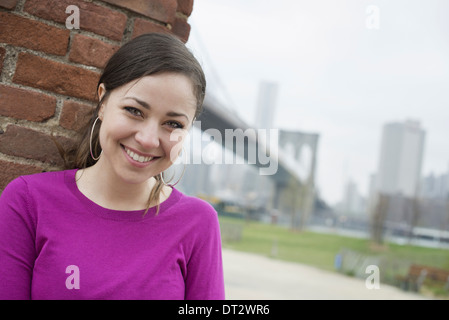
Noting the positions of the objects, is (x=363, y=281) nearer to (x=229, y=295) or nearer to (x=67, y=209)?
(x=229, y=295)

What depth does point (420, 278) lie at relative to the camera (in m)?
9.57

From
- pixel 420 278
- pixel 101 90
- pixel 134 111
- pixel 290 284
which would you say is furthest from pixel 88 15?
pixel 420 278

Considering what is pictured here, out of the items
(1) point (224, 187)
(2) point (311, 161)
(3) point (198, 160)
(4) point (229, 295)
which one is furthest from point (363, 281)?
(1) point (224, 187)

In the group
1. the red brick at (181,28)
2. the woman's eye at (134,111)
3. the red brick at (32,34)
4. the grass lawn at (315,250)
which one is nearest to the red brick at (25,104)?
the red brick at (32,34)

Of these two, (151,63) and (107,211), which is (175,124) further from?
(107,211)

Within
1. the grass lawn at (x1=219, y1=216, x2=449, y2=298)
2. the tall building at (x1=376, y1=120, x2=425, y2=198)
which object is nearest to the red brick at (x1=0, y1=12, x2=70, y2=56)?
the grass lawn at (x1=219, y1=216, x2=449, y2=298)

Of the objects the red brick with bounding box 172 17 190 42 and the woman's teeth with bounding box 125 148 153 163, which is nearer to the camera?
the woman's teeth with bounding box 125 148 153 163

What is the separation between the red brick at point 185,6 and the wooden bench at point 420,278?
31.7ft

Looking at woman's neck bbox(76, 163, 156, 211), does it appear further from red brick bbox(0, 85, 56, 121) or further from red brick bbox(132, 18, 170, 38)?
red brick bbox(132, 18, 170, 38)

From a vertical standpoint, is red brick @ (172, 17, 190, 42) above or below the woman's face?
above

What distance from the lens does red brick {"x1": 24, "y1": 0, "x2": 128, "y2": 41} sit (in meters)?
1.03

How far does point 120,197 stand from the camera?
3.24 feet

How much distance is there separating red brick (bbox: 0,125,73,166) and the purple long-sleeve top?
0.08 metres
